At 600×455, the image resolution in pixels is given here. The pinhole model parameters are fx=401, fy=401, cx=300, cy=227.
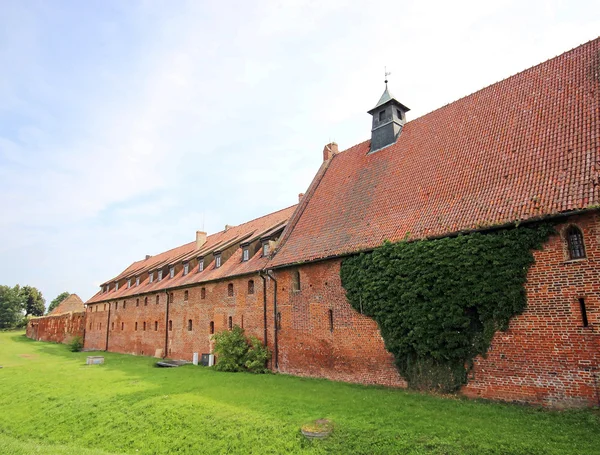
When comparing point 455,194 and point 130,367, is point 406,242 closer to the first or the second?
point 455,194

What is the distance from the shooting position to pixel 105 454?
9102 millimetres

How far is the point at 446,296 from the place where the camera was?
11188 mm

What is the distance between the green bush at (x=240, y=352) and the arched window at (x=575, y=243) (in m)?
12.3

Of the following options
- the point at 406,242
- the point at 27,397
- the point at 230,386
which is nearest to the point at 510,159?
the point at 406,242

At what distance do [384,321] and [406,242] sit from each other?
2583 mm

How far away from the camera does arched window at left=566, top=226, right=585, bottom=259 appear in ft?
31.4

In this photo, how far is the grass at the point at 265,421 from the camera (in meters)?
7.91

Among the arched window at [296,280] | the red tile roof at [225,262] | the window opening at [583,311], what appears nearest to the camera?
the window opening at [583,311]

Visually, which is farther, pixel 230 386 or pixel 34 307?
pixel 34 307

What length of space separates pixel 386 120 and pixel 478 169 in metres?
6.78

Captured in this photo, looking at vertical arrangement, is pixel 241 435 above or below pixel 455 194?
below

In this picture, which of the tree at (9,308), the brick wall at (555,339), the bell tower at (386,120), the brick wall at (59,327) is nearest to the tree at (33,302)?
the tree at (9,308)

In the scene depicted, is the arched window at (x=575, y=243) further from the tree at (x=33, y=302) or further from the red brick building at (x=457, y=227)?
the tree at (x=33, y=302)

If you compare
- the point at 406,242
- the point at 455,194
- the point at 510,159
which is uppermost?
the point at 510,159
